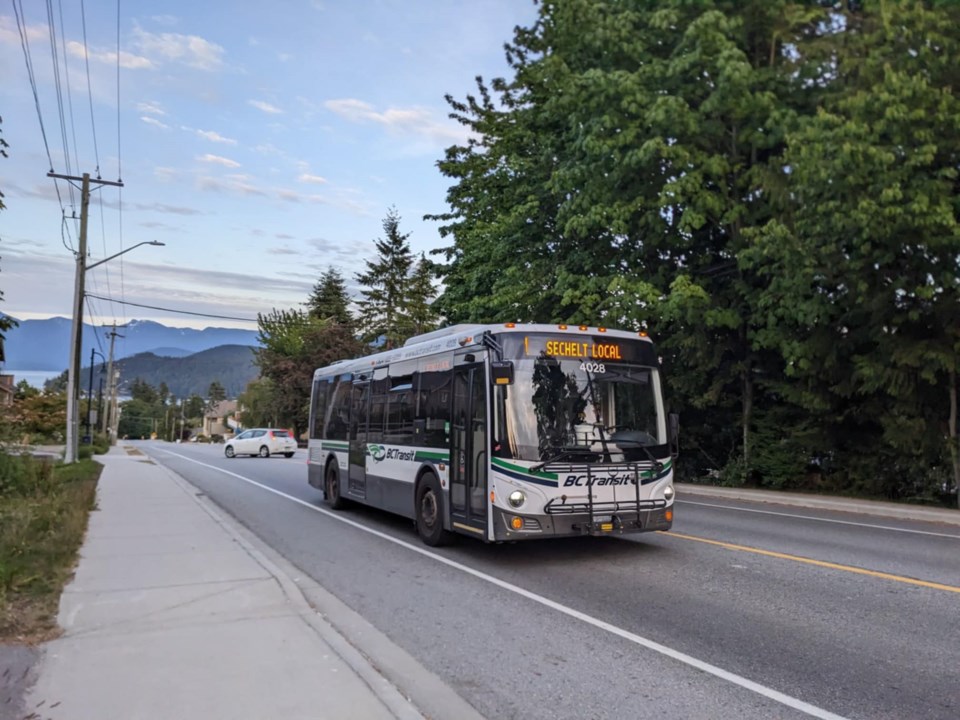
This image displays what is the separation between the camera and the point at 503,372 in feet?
28.6

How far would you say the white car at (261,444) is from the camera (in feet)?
120

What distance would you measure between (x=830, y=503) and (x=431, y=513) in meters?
9.77

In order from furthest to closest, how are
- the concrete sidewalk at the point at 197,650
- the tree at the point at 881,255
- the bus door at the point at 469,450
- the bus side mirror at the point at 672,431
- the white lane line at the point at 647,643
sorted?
the tree at the point at 881,255 → the bus side mirror at the point at 672,431 → the bus door at the point at 469,450 → the white lane line at the point at 647,643 → the concrete sidewalk at the point at 197,650

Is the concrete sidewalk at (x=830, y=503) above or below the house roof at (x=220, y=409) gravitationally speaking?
below

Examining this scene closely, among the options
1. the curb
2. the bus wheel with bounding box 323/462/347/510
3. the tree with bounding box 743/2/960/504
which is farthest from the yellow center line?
the bus wheel with bounding box 323/462/347/510

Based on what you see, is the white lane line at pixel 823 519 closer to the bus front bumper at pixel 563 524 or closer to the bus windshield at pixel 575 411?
the bus windshield at pixel 575 411

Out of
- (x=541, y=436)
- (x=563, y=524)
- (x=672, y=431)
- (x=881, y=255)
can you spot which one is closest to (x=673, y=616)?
(x=563, y=524)

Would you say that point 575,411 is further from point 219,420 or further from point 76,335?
point 219,420

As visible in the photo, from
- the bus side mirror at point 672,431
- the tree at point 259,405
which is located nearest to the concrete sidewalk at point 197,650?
the bus side mirror at point 672,431

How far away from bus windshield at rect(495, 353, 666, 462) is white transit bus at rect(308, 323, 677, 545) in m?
0.01

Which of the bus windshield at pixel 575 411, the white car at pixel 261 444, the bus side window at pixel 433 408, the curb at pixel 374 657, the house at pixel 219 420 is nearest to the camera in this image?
the curb at pixel 374 657

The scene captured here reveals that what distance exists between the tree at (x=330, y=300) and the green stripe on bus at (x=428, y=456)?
59.0m

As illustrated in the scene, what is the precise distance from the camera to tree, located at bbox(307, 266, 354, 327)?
6934 cm

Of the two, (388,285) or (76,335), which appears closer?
(76,335)
